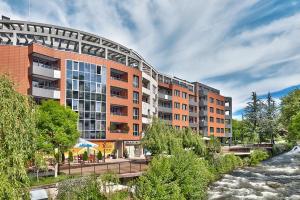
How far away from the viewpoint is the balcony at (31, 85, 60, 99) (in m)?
44.1

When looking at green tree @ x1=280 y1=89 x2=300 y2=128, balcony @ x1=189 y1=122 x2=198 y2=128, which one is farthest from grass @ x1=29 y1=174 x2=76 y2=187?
balcony @ x1=189 y1=122 x2=198 y2=128

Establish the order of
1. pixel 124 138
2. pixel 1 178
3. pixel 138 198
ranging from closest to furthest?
pixel 1 178 → pixel 138 198 → pixel 124 138

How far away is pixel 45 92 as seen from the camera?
4512 centimetres

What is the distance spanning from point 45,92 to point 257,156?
46.0 metres

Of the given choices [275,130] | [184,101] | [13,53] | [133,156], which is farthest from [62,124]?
[275,130]

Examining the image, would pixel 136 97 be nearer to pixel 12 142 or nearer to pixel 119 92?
pixel 119 92

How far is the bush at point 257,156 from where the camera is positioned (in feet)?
208

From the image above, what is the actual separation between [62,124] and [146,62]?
40.1 meters

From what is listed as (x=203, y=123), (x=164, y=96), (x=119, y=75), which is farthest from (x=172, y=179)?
(x=203, y=123)

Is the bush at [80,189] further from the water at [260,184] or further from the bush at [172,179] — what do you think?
the water at [260,184]

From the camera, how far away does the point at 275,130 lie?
95.0m

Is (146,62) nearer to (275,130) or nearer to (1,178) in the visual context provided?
(275,130)

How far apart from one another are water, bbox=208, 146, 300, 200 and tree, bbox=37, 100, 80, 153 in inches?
638

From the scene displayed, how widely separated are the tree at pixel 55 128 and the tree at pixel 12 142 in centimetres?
1431
